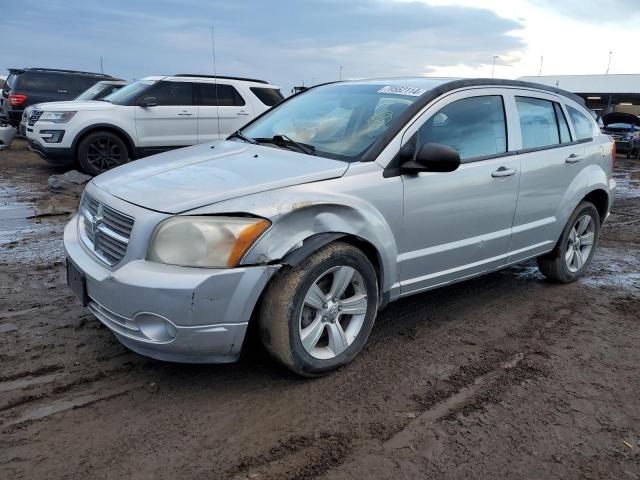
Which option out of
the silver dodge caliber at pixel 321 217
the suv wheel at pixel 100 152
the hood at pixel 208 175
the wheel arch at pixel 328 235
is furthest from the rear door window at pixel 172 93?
the wheel arch at pixel 328 235

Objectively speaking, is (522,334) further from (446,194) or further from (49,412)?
(49,412)

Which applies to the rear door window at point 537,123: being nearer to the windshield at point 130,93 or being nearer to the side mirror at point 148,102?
the side mirror at point 148,102

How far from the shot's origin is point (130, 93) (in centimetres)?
1018

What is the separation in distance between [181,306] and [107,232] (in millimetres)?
712

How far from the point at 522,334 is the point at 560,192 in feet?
4.68

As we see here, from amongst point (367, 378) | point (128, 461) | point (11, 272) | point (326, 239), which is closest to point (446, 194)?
point (326, 239)

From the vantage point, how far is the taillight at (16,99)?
14.6 meters

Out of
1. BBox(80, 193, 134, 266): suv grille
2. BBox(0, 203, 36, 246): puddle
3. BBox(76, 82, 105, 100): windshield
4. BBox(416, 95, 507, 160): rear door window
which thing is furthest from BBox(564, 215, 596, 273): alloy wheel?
BBox(76, 82, 105, 100): windshield

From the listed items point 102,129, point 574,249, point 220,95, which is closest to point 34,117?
point 102,129

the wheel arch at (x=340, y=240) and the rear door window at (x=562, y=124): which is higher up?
the rear door window at (x=562, y=124)

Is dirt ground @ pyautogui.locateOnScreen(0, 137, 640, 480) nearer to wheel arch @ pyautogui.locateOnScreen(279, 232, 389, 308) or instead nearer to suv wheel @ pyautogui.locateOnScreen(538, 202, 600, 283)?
wheel arch @ pyautogui.locateOnScreen(279, 232, 389, 308)

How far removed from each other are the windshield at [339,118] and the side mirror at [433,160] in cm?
30

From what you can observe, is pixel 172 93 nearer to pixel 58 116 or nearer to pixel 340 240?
pixel 58 116

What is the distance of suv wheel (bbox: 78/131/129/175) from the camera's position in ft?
32.1
